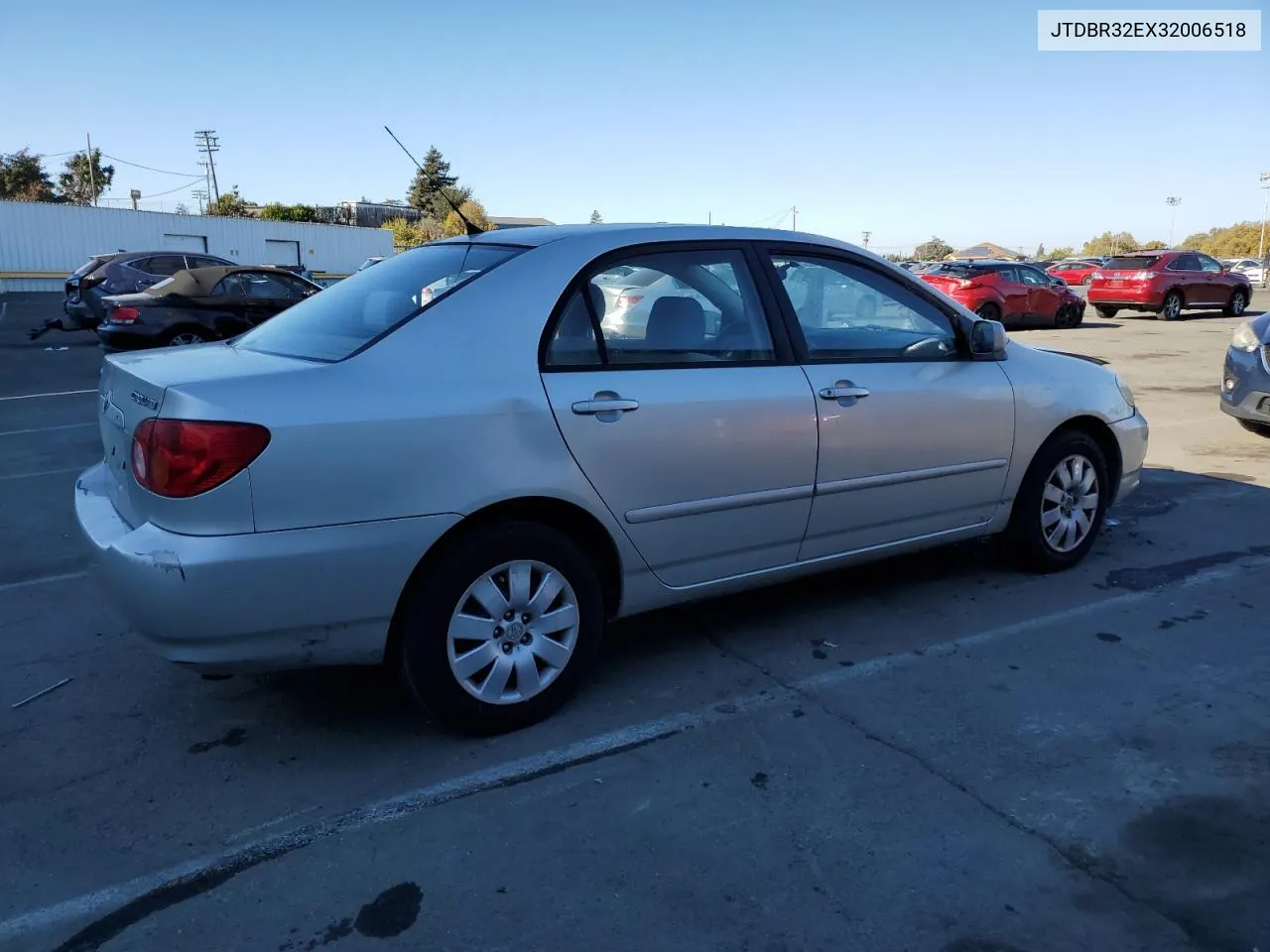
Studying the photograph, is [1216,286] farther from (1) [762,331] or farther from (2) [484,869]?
(2) [484,869]

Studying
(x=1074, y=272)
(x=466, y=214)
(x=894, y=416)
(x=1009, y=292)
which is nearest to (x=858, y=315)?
(x=894, y=416)

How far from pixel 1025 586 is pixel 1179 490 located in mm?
2728

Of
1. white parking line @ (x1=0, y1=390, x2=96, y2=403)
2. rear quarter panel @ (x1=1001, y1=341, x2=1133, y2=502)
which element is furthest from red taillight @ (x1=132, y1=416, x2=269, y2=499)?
white parking line @ (x1=0, y1=390, x2=96, y2=403)

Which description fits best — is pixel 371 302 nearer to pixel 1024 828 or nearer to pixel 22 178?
pixel 1024 828

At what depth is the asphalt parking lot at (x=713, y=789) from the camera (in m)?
2.43

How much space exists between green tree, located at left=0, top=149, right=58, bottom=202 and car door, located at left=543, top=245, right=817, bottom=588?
254 ft

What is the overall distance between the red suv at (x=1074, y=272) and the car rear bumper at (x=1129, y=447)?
3351cm

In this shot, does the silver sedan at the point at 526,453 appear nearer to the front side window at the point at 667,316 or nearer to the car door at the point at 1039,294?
the front side window at the point at 667,316

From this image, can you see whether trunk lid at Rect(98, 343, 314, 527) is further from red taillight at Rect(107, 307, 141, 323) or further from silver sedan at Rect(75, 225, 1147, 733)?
red taillight at Rect(107, 307, 141, 323)

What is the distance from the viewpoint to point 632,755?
10.5 feet

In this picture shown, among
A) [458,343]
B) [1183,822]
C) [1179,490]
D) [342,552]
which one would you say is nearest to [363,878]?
[342,552]

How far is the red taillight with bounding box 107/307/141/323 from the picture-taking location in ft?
45.8

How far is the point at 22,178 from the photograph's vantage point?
227ft

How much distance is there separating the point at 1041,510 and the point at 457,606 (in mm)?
3016
